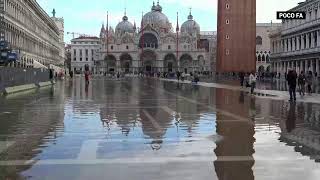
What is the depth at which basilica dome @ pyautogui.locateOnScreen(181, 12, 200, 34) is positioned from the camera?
179 metres

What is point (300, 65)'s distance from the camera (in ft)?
310

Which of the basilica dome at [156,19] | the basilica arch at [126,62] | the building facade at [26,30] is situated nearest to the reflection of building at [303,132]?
the building facade at [26,30]

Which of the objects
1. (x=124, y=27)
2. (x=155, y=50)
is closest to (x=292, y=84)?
(x=155, y=50)

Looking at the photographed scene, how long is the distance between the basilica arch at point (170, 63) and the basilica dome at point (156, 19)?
9.48m

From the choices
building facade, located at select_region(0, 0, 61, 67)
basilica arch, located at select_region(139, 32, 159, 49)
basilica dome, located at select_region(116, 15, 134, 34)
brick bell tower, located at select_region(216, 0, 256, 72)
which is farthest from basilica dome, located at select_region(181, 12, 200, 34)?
brick bell tower, located at select_region(216, 0, 256, 72)

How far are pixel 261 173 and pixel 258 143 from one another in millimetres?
3495

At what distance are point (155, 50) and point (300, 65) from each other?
8208 cm

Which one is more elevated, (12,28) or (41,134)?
(12,28)

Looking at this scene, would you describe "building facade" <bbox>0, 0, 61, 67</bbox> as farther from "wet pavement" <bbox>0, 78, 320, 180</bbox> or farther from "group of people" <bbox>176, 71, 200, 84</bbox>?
"wet pavement" <bbox>0, 78, 320, 180</bbox>

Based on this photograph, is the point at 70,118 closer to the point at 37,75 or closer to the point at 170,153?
the point at 170,153

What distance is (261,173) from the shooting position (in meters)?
8.49

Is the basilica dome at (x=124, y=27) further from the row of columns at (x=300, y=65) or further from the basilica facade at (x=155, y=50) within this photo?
the row of columns at (x=300, y=65)

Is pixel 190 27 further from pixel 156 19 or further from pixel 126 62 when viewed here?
pixel 126 62

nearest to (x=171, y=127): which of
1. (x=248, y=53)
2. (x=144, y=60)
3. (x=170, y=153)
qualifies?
(x=170, y=153)
